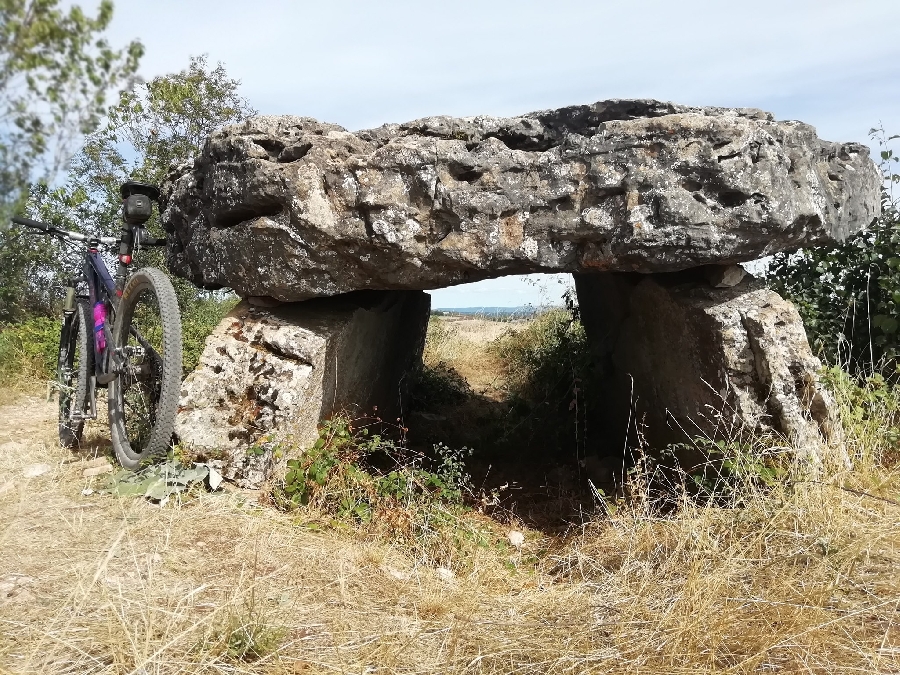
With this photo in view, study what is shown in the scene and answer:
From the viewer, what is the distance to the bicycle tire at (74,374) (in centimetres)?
407

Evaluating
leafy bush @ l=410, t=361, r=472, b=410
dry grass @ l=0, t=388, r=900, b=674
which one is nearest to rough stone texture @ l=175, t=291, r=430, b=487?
dry grass @ l=0, t=388, r=900, b=674

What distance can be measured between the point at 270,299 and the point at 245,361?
19.7 inches

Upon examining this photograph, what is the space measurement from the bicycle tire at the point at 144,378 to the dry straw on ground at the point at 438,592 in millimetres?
354

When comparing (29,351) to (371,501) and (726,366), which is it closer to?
(371,501)

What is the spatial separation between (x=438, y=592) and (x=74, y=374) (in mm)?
3145

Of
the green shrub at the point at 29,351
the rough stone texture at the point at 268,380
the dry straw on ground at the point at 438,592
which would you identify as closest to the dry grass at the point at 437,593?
the dry straw on ground at the point at 438,592

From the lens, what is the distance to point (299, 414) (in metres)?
3.69

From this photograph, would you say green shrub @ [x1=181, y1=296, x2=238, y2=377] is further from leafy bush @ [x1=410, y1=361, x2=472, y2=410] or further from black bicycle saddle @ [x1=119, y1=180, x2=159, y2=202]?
leafy bush @ [x1=410, y1=361, x2=472, y2=410]

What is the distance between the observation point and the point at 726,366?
376 centimetres

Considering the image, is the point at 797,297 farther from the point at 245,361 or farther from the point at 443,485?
the point at 245,361

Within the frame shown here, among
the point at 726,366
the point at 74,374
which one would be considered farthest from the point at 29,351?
the point at 726,366

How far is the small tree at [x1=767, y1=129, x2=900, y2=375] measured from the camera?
436 centimetres

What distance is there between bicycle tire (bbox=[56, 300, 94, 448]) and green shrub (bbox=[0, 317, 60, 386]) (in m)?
1.73

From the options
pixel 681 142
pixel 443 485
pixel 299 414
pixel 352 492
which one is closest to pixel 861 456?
pixel 681 142
